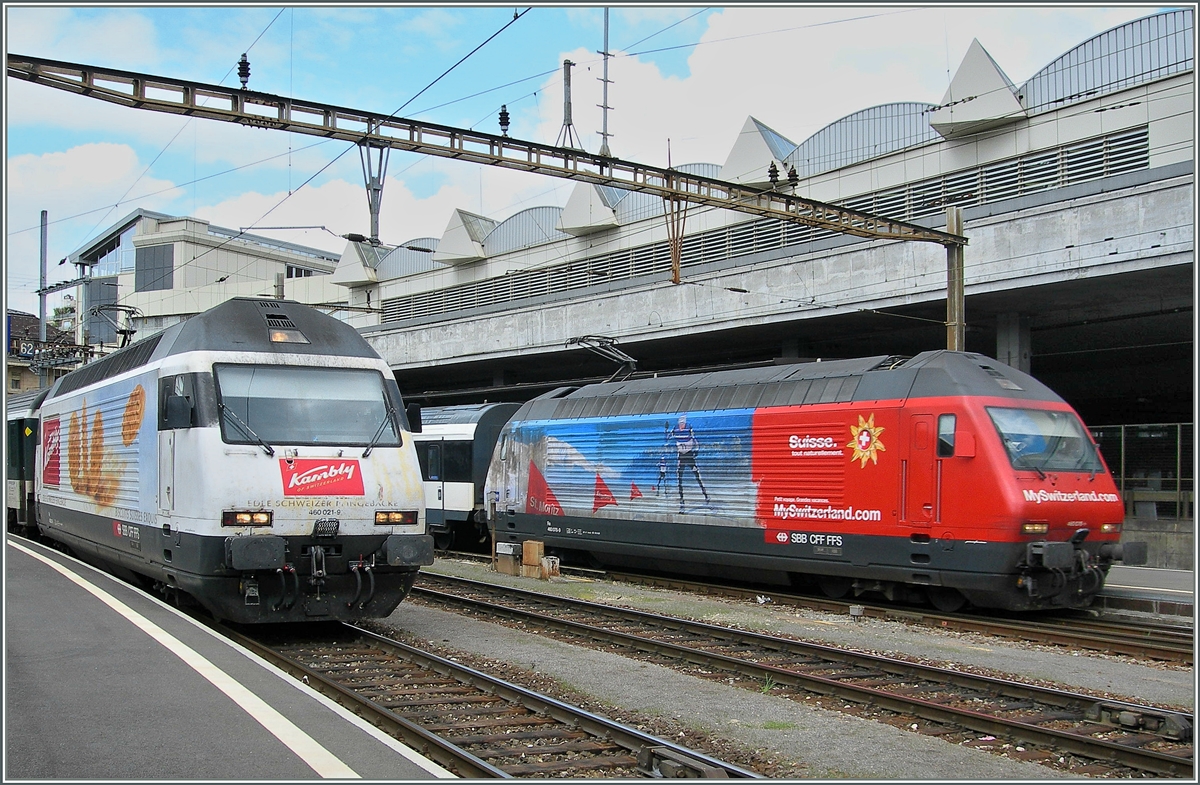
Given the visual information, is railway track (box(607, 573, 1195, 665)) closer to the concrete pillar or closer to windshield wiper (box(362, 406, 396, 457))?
windshield wiper (box(362, 406, 396, 457))

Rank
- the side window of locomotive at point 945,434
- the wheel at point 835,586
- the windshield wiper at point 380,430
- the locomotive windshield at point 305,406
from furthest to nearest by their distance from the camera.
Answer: the wheel at point 835,586, the side window of locomotive at point 945,434, the windshield wiper at point 380,430, the locomotive windshield at point 305,406

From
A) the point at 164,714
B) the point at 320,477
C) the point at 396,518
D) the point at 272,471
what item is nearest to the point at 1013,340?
the point at 396,518

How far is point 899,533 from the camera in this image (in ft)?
44.0

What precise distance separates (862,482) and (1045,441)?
236cm

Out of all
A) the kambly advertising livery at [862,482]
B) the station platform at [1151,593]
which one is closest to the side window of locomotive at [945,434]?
the kambly advertising livery at [862,482]

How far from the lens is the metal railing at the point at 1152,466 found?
65.7 feet

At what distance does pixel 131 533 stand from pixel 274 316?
316 cm

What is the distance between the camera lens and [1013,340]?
2436cm

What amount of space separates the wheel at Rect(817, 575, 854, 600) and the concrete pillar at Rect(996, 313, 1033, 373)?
11316 millimetres

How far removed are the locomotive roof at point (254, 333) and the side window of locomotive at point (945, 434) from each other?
7111mm

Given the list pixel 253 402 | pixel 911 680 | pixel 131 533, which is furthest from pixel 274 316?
pixel 911 680

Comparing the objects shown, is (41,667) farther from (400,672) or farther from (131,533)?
(131,533)

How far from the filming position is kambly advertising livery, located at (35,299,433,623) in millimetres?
10031

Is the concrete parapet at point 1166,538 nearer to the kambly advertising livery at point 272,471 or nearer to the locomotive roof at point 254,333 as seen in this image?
the kambly advertising livery at point 272,471
